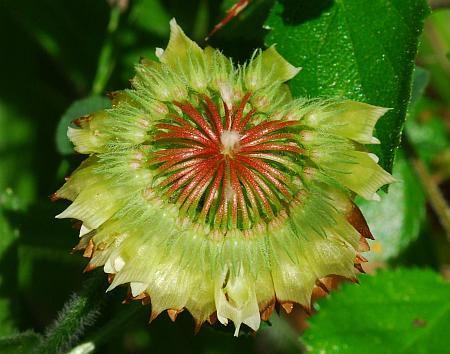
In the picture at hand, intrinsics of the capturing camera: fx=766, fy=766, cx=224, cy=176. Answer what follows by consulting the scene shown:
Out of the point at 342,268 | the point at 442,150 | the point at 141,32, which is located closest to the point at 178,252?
the point at 342,268

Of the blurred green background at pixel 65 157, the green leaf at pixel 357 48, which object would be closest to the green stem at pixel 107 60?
the blurred green background at pixel 65 157

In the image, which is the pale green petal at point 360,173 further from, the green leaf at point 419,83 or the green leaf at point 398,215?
the green leaf at point 398,215

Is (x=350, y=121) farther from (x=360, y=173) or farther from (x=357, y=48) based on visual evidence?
(x=357, y=48)

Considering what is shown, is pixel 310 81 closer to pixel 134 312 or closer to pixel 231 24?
pixel 231 24

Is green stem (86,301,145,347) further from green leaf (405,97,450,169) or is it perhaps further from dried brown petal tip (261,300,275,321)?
green leaf (405,97,450,169)

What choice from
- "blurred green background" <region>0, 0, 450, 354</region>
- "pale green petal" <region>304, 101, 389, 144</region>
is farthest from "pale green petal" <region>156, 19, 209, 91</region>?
"blurred green background" <region>0, 0, 450, 354</region>

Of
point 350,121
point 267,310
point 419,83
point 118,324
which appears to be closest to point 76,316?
point 118,324
